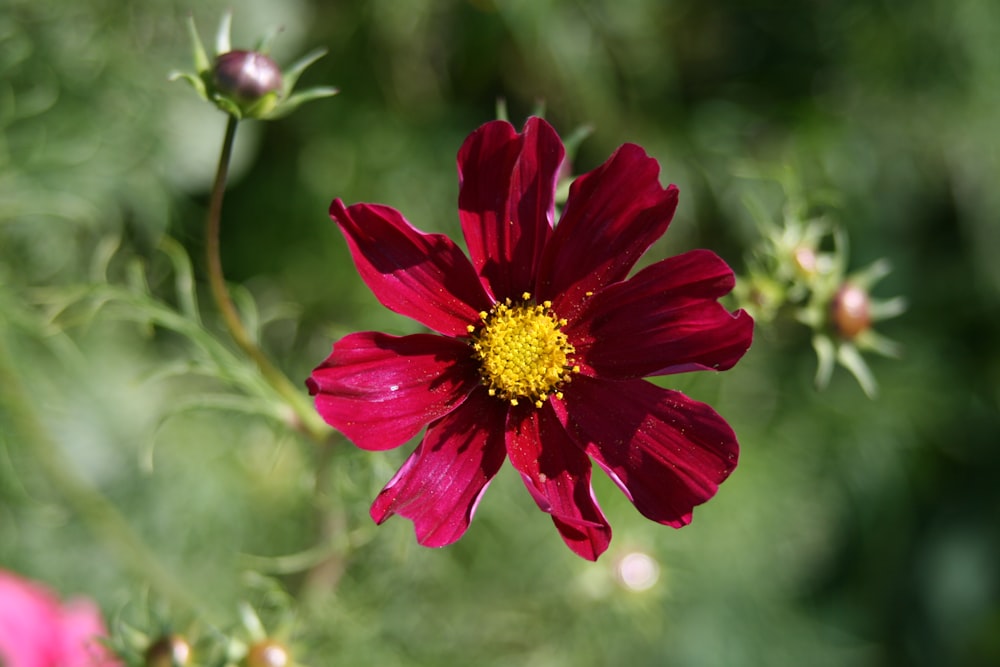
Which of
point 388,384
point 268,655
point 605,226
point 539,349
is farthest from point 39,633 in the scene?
point 605,226

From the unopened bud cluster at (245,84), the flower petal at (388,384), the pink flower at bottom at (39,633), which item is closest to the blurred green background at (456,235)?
the pink flower at bottom at (39,633)

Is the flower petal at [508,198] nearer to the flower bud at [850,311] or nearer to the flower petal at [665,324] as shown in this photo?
the flower petal at [665,324]

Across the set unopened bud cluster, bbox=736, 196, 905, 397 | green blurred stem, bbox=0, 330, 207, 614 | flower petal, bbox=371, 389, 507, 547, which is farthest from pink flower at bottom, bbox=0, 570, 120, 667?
unopened bud cluster, bbox=736, 196, 905, 397

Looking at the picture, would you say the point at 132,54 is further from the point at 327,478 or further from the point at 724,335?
the point at 724,335

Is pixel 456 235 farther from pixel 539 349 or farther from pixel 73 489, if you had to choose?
pixel 539 349

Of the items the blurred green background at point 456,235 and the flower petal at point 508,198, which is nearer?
the flower petal at point 508,198

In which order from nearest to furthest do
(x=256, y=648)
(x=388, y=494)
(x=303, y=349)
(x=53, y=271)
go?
(x=388, y=494) → (x=256, y=648) → (x=53, y=271) → (x=303, y=349)

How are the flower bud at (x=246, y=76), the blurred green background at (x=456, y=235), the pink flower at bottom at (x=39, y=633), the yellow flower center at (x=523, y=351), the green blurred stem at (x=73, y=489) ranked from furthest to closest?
the blurred green background at (x=456, y=235)
the green blurred stem at (x=73, y=489)
the pink flower at bottom at (x=39, y=633)
the yellow flower center at (x=523, y=351)
the flower bud at (x=246, y=76)

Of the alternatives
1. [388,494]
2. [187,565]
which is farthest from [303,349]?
[388,494]
